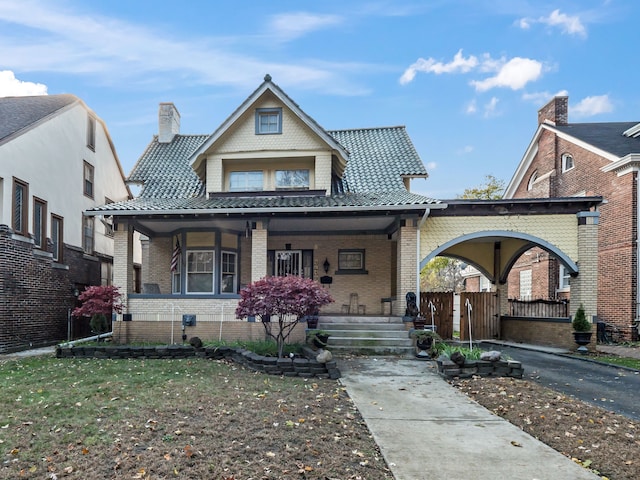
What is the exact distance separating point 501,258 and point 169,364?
41.4 feet

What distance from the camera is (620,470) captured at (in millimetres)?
3984

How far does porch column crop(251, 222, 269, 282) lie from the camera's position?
1230 cm

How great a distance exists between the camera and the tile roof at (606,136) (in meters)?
16.9

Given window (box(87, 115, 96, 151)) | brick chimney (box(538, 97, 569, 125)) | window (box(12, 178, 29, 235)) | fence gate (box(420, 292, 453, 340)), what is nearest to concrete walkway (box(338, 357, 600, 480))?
fence gate (box(420, 292, 453, 340))

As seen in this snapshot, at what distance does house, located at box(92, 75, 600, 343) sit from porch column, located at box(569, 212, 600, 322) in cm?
6

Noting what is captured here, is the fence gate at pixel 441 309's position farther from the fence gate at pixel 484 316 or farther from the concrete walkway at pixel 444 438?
the concrete walkway at pixel 444 438

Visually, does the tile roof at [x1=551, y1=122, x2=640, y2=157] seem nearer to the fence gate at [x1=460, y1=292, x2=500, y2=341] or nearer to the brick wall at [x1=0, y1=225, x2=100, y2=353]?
the fence gate at [x1=460, y1=292, x2=500, y2=341]

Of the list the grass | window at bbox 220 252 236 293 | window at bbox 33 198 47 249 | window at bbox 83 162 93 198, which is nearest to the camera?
the grass

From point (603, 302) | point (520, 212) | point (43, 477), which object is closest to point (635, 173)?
point (603, 302)

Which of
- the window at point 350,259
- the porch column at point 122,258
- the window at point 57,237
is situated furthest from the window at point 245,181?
the window at point 57,237

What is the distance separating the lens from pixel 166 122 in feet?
59.6

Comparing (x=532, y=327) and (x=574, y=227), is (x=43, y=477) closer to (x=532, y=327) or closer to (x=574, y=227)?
(x=574, y=227)

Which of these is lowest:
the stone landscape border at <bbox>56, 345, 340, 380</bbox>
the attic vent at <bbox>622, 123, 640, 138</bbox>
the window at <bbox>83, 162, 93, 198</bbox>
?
the stone landscape border at <bbox>56, 345, 340, 380</bbox>

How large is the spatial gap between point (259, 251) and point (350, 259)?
384 centimetres
